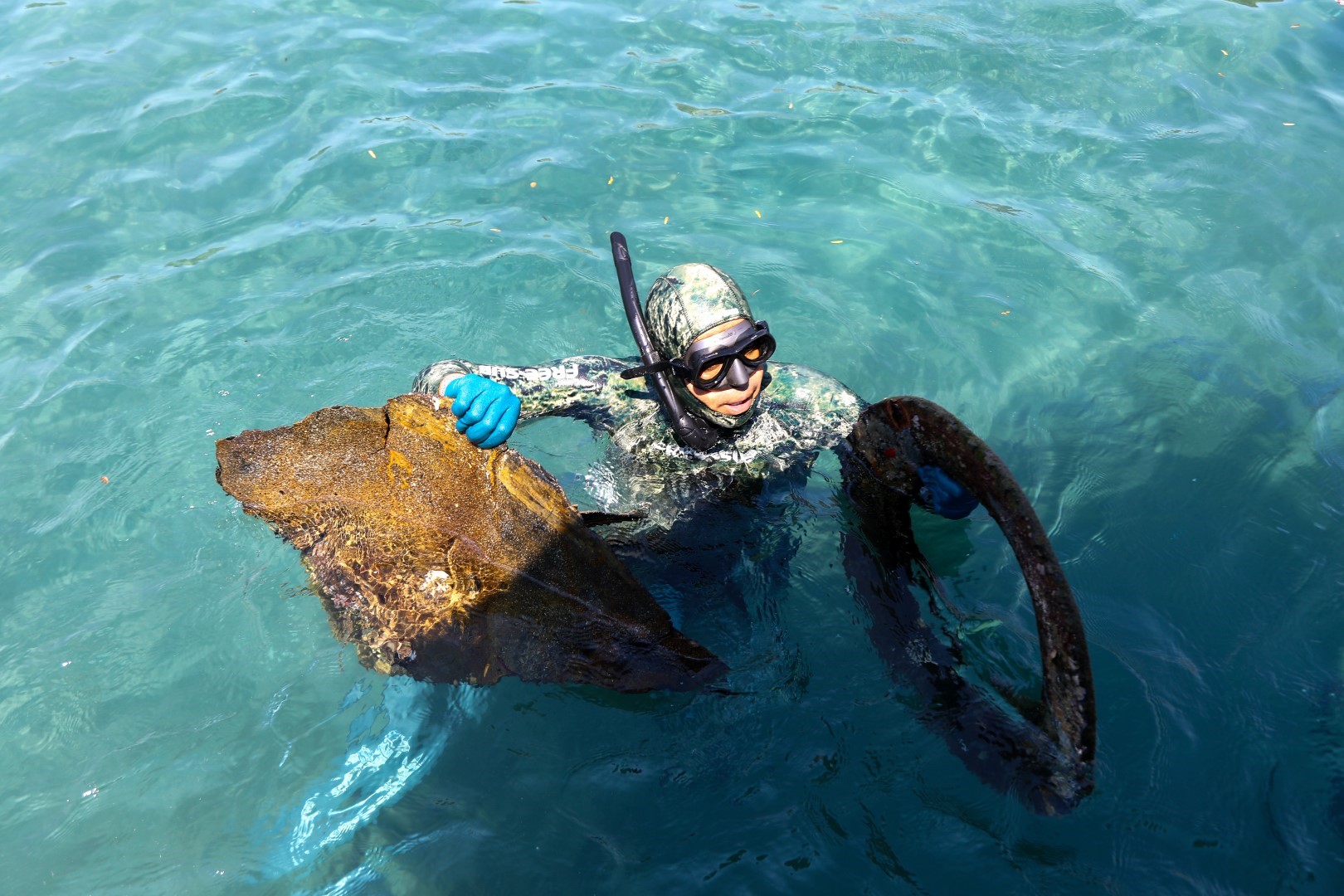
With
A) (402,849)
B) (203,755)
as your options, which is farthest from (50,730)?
(402,849)

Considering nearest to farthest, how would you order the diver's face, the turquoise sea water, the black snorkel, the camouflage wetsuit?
the turquoise sea water → the diver's face → the black snorkel → the camouflage wetsuit

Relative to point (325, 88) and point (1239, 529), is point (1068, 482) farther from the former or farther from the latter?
point (325, 88)

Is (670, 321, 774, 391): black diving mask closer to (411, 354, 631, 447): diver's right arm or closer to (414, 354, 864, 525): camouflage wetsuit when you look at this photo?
(414, 354, 864, 525): camouflage wetsuit

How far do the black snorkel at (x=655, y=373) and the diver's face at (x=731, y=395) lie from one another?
128mm

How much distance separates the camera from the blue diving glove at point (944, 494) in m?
3.64

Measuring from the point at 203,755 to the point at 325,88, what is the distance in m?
5.81

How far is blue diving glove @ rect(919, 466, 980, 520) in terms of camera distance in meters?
3.64

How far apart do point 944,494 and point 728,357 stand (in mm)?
1058

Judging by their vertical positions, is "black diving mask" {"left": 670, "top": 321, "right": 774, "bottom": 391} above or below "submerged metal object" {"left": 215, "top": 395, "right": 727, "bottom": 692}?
above

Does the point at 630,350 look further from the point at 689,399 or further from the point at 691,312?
the point at 691,312

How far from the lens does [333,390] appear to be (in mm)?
5660

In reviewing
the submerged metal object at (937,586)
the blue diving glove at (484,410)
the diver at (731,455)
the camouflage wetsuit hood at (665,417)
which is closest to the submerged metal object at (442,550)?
the blue diving glove at (484,410)

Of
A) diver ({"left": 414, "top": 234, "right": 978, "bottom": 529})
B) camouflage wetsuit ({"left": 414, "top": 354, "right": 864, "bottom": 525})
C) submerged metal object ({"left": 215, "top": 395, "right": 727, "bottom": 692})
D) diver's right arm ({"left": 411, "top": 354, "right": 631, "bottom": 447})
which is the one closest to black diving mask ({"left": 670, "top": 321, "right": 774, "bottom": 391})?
diver ({"left": 414, "top": 234, "right": 978, "bottom": 529})

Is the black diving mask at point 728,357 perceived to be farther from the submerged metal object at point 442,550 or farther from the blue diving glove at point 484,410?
the submerged metal object at point 442,550
